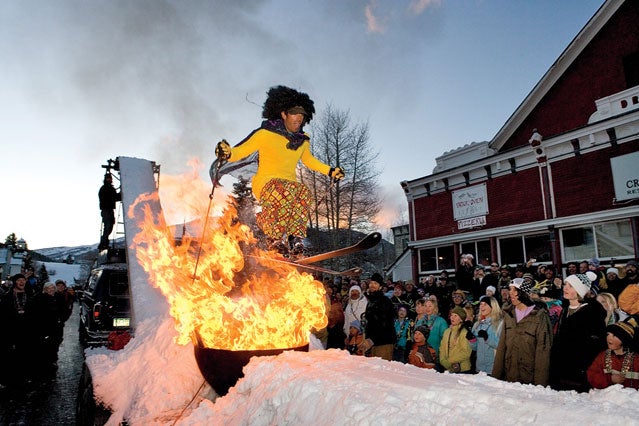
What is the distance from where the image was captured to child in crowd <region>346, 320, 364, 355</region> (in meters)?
7.32

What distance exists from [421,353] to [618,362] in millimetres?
2486

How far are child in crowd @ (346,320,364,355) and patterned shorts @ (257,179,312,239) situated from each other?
3.94 metres

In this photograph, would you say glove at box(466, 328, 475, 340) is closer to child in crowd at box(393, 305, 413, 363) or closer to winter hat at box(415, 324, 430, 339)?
winter hat at box(415, 324, 430, 339)

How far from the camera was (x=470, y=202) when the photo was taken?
17141mm

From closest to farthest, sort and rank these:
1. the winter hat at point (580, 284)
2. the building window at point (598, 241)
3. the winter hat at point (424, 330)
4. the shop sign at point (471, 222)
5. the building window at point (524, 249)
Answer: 1. the winter hat at point (580, 284)
2. the winter hat at point (424, 330)
3. the building window at point (598, 241)
4. the building window at point (524, 249)
5. the shop sign at point (471, 222)

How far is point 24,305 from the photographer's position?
8.37m

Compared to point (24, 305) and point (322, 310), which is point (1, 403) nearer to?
point (24, 305)

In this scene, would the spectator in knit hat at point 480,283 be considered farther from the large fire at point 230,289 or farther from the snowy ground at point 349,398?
the snowy ground at point 349,398

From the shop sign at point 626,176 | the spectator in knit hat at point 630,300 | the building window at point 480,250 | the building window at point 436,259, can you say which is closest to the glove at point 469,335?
the spectator in knit hat at point 630,300

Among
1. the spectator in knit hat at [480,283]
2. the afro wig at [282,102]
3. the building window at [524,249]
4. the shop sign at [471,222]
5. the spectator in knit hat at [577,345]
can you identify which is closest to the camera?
the afro wig at [282,102]

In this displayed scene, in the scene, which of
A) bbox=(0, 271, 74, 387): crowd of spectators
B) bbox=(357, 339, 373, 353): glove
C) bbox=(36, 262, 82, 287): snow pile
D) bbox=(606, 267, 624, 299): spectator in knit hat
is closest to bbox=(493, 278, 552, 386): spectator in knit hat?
bbox=(357, 339, 373, 353): glove

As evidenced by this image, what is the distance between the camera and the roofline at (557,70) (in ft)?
48.4

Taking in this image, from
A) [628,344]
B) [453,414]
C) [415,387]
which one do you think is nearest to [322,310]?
[415,387]

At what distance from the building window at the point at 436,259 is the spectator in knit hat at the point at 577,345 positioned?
1309 cm
